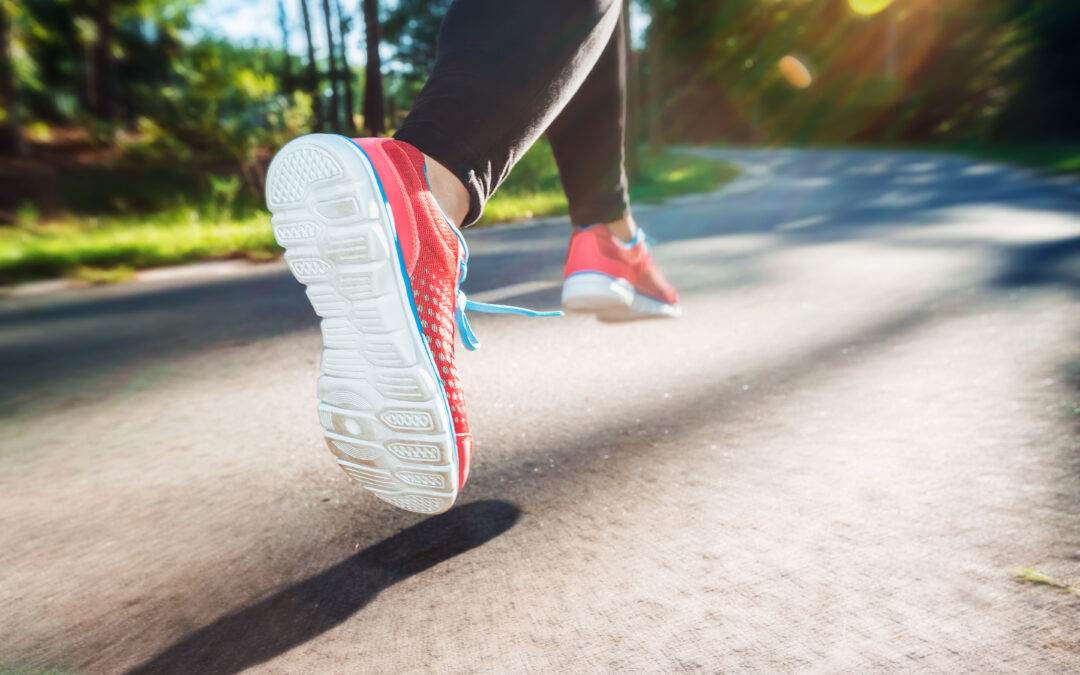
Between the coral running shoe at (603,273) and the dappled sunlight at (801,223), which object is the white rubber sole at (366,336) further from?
the dappled sunlight at (801,223)

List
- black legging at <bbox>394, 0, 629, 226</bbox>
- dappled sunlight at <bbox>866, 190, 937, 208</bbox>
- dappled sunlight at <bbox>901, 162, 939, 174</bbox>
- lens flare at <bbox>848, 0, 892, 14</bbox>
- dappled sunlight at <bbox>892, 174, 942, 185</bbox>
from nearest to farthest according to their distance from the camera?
black legging at <bbox>394, 0, 629, 226</bbox> → dappled sunlight at <bbox>866, 190, 937, 208</bbox> → dappled sunlight at <bbox>892, 174, 942, 185</bbox> → dappled sunlight at <bbox>901, 162, 939, 174</bbox> → lens flare at <bbox>848, 0, 892, 14</bbox>

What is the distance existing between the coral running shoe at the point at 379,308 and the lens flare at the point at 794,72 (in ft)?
108

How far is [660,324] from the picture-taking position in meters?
2.52

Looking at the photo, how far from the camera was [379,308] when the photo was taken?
1137 mm

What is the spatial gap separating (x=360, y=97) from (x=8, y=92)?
33.4 feet

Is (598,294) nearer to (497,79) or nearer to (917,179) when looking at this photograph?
(497,79)

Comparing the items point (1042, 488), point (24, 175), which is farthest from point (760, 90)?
point (1042, 488)

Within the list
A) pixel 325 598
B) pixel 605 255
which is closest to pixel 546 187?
pixel 605 255

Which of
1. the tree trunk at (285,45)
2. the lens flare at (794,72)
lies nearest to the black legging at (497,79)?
the tree trunk at (285,45)

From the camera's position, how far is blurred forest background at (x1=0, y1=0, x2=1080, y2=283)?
9195 millimetres

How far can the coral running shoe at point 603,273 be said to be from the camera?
6.35 ft

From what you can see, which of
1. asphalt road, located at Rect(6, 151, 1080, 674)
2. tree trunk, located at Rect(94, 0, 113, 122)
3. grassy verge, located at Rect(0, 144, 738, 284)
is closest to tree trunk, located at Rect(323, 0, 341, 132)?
grassy verge, located at Rect(0, 144, 738, 284)

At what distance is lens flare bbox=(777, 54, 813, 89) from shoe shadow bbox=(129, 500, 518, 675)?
33109mm

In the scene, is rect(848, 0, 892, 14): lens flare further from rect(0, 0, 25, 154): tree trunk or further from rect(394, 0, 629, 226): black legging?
rect(394, 0, 629, 226): black legging
